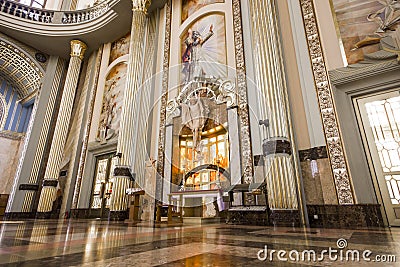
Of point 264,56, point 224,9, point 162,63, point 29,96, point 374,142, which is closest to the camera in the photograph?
point 374,142

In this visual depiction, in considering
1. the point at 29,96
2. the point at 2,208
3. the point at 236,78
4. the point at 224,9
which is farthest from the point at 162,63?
the point at 2,208

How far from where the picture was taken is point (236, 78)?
5258mm

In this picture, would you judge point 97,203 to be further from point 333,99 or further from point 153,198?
point 333,99

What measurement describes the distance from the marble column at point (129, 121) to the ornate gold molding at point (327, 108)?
4.44 m

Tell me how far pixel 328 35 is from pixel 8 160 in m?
14.0

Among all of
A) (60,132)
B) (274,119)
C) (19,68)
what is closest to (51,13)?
(19,68)

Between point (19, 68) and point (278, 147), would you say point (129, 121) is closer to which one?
point (278, 147)

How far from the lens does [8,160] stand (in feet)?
37.1

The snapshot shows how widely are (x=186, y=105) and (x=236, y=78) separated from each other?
1.52 meters

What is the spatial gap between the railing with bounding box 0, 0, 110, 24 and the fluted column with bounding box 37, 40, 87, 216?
3.07ft

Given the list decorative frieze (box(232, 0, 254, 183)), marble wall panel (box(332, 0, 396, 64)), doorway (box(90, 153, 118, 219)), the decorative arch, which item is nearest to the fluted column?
doorway (box(90, 153, 118, 219))

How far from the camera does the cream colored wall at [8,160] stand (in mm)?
10887

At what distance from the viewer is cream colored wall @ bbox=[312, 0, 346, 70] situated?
159 inches

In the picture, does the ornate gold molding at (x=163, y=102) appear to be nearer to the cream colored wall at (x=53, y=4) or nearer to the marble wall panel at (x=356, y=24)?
the marble wall panel at (x=356, y=24)
